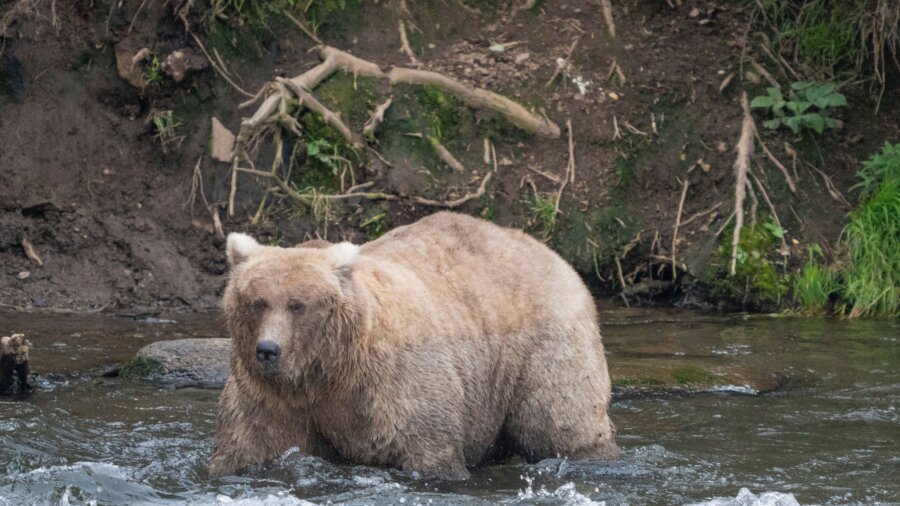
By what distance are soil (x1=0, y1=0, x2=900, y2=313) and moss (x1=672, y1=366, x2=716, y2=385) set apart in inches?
95.8

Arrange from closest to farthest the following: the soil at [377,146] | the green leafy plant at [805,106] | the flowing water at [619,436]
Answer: the flowing water at [619,436]
the soil at [377,146]
the green leafy plant at [805,106]

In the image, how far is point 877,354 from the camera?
10.4 meters

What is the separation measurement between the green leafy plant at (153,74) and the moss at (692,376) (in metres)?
5.67

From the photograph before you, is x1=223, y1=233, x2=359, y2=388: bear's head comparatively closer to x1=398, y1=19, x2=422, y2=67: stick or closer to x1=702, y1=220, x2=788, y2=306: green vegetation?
x1=702, y1=220, x2=788, y2=306: green vegetation

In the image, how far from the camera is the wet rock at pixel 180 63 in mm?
12414

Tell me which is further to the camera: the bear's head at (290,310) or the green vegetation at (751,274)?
the green vegetation at (751,274)

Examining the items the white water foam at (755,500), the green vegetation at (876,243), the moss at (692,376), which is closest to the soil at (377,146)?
the green vegetation at (876,243)

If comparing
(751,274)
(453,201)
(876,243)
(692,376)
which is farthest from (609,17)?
(692,376)

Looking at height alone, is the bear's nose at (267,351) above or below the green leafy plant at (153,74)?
below

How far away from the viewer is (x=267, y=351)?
19.8ft

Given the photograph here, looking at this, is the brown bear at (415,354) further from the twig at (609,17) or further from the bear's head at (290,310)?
the twig at (609,17)

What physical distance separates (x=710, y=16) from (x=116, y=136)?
5.92 m

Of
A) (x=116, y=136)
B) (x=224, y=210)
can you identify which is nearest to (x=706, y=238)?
(x=224, y=210)

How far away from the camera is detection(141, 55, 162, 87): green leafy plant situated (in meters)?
12.5
